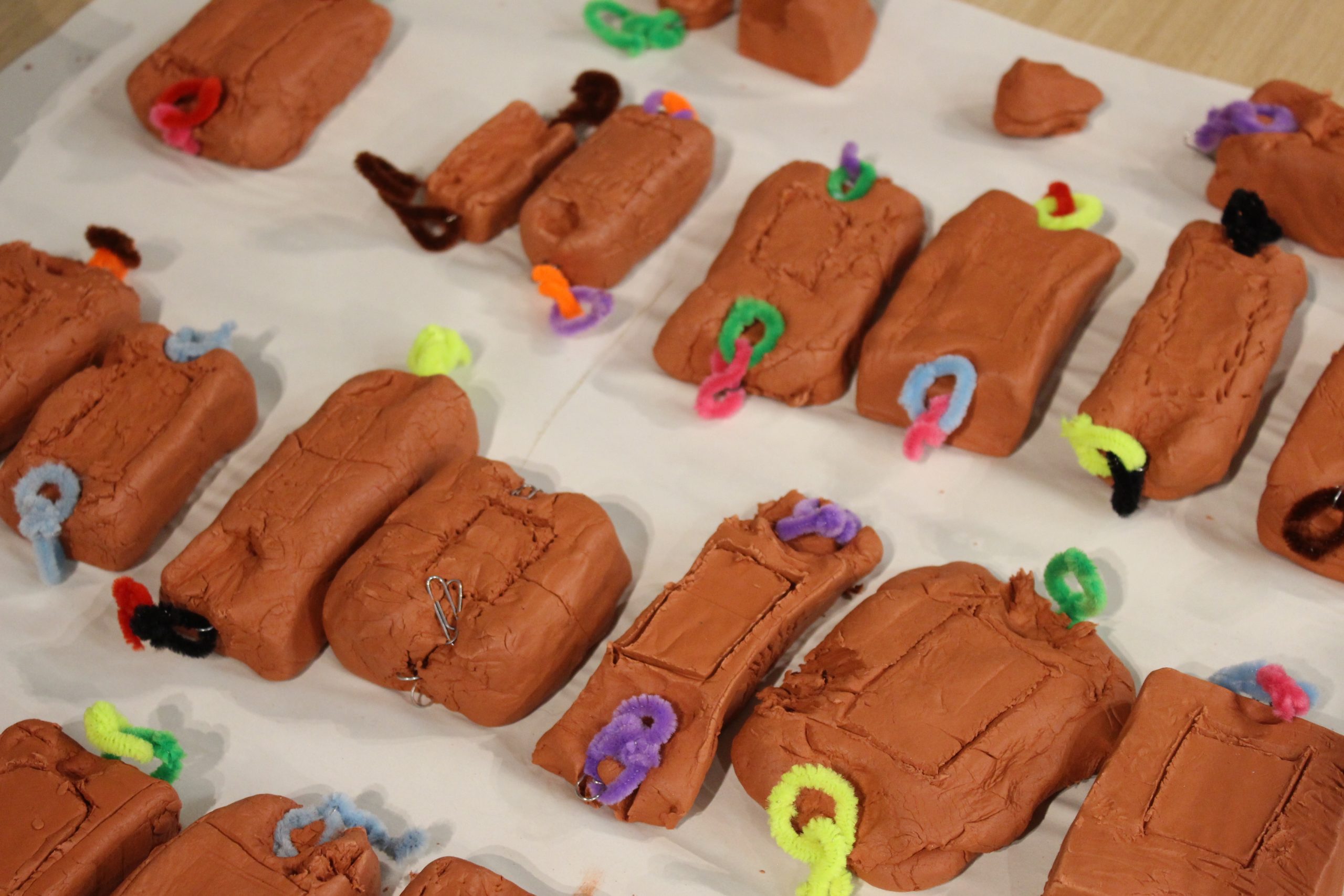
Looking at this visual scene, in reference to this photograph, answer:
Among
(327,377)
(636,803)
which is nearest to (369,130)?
(327,377)

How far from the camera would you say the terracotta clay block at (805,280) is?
3096 mm

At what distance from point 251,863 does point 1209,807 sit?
5.59 feet

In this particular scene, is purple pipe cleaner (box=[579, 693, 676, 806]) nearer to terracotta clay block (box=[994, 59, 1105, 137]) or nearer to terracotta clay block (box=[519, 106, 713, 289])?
terracotta clay block (box=[519, 106, 713, 289])

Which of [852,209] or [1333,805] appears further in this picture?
[852,209]

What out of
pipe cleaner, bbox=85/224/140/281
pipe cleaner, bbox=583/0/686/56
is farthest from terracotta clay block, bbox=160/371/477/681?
pipe cleaner, bbox=583/0/686/56

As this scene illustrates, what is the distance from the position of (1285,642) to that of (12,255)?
3070 millimetres

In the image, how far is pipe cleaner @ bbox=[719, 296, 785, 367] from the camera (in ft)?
10.2

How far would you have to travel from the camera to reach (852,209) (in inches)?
129

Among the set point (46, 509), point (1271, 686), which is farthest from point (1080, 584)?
point (46, 509)

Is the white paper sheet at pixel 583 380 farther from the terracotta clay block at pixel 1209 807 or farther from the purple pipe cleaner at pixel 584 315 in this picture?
the terracotta clay block at pixel 1209 807

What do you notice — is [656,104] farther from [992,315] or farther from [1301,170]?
[1301,170]

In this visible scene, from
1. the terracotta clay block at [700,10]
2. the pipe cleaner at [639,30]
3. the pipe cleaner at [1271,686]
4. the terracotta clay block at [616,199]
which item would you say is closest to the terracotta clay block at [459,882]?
the pipe cleaner at [1271,686]

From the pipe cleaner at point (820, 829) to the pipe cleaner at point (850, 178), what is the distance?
1.49 metres

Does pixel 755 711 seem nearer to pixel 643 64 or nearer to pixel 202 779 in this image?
pixel 202 779
